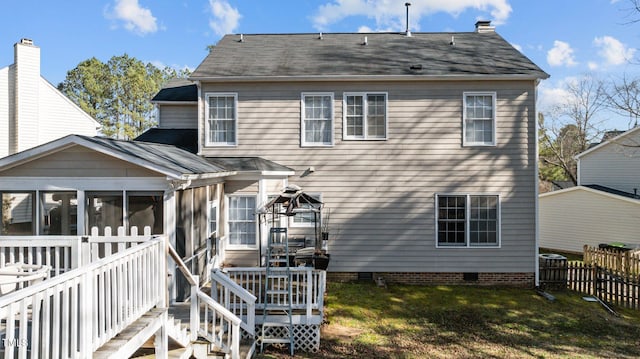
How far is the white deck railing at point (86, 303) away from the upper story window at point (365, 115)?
25.8 feet

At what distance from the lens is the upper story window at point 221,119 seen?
484 inches

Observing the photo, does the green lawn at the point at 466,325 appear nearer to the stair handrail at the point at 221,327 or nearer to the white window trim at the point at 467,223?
the stair handrail at the point at 221,327

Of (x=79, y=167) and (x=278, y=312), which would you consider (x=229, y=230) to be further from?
(x=79, y=167)

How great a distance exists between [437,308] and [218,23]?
96.3 feet

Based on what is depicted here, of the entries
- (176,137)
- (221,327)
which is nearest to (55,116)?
(176,137)

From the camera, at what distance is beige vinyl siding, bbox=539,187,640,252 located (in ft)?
61.4

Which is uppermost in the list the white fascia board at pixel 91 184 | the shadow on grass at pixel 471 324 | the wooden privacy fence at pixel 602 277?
the white fascia board at pixel 91 184

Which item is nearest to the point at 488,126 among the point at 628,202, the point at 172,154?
the point at 172,154

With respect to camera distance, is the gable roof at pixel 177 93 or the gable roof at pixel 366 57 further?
the gable roof at pixel 177 93

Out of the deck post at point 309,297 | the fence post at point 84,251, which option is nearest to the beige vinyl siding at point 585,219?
the deck post at point 309,297

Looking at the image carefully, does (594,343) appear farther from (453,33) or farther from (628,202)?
(628,202)

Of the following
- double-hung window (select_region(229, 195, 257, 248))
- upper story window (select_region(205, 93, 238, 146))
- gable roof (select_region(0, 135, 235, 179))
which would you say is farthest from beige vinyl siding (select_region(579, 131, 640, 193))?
gable roof (select_region(0, 135, 235, 179))

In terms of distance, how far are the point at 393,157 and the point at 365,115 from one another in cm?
155

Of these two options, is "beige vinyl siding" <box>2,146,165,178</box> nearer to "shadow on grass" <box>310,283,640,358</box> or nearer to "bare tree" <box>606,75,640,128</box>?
"shadow on grass" <box>310,283,640,358</box>
